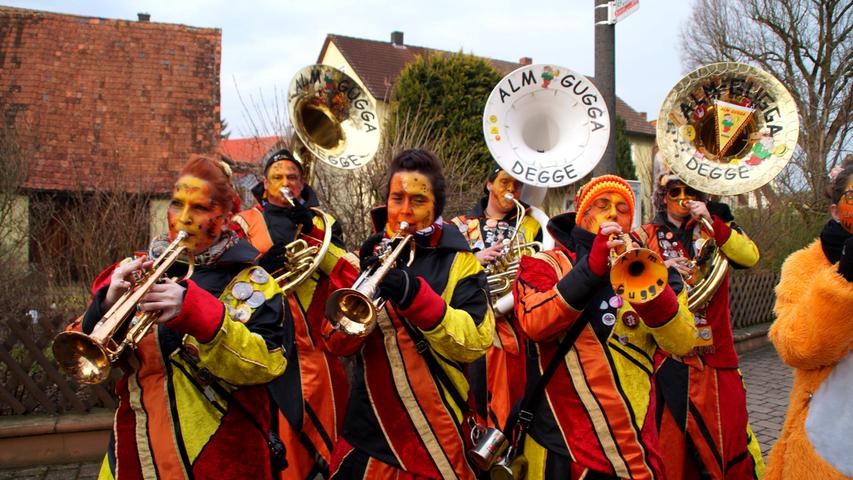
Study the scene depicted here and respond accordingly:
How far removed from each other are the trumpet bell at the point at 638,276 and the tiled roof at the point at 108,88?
1247 cm

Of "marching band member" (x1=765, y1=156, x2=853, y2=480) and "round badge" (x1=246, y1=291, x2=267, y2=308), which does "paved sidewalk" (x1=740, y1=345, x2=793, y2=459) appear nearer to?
"marching band member" (x1=765, y1=156, x2=853, y2=480)

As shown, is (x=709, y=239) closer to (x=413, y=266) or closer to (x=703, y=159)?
(x=703, y=159)

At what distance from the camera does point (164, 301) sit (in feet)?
6.58

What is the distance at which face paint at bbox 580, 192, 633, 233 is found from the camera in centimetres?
289

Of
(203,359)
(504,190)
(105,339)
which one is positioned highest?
(504,190)

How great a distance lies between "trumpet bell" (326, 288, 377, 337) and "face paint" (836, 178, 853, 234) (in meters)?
1.65

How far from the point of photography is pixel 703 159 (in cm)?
386

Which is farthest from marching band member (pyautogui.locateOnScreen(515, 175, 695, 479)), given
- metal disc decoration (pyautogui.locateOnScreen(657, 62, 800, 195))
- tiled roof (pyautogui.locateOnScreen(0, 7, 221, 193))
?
tiled roof (pyautogui.locateOnScreen(0, 7, 221, 193))

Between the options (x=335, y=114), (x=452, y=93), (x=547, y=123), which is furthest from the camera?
(x=452, y=93)

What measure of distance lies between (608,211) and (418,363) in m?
1.03

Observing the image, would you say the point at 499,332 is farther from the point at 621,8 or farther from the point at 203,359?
the point at 621,8

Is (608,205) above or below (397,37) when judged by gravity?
below

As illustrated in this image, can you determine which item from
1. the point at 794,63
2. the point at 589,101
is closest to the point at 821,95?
the point at 794,63

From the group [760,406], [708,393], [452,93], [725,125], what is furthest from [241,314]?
[452,93]
